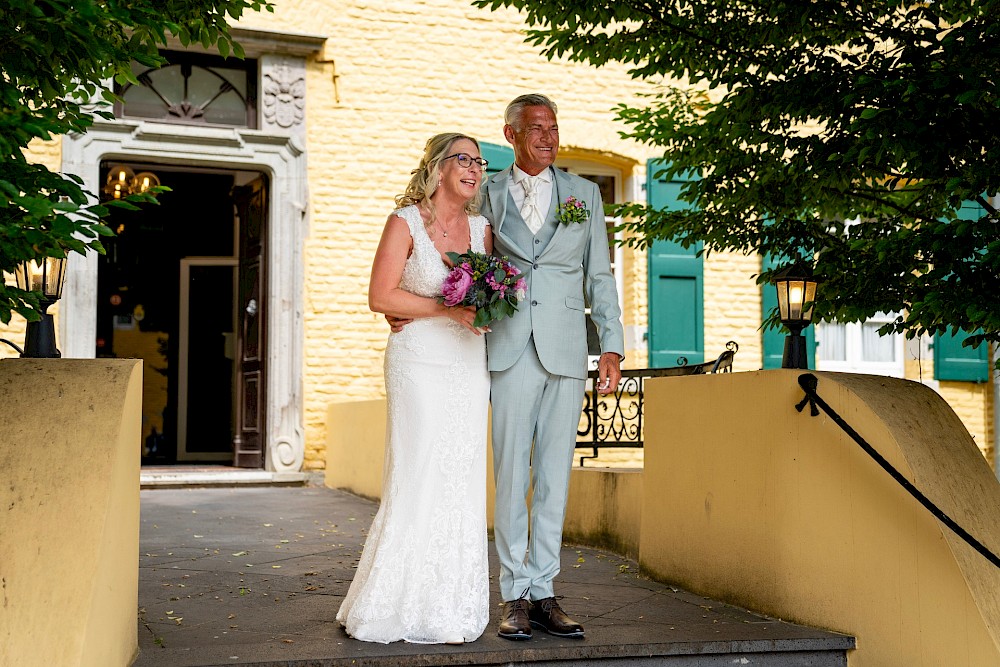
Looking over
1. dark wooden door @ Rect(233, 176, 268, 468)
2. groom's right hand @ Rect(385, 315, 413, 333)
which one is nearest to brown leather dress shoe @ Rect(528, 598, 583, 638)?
groom's right hand @ Rect(385, 315, 413, 333)

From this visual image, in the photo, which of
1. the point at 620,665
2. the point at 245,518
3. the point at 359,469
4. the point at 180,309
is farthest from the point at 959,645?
the point at 180,309

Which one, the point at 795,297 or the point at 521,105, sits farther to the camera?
the point at 795,297

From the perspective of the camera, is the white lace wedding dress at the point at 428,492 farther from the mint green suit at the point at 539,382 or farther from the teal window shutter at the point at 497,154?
the teal window shutter at the point at 497,154

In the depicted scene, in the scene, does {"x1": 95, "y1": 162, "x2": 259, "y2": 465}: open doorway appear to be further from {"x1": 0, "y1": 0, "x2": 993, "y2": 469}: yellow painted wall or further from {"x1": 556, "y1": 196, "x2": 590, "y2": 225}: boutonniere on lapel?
{"x1": 556, "y1": 196, "x2": 590, "y2": 225}: boutonniere on lapel

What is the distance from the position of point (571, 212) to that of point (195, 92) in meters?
6.48

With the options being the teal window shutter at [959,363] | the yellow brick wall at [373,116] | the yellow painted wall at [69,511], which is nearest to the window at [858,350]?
the teal window shutter at [959,363]

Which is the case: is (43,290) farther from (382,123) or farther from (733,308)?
(733,308)

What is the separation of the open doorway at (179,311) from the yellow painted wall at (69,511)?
853 centimetres

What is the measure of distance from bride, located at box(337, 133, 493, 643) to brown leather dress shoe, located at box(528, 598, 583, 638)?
0.19m

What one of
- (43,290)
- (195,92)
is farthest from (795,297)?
(195,92)

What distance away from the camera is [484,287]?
11.3ft

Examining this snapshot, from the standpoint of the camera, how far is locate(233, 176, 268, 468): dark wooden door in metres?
9.60

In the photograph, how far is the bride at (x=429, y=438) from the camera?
137 inches

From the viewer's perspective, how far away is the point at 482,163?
3688 mm
